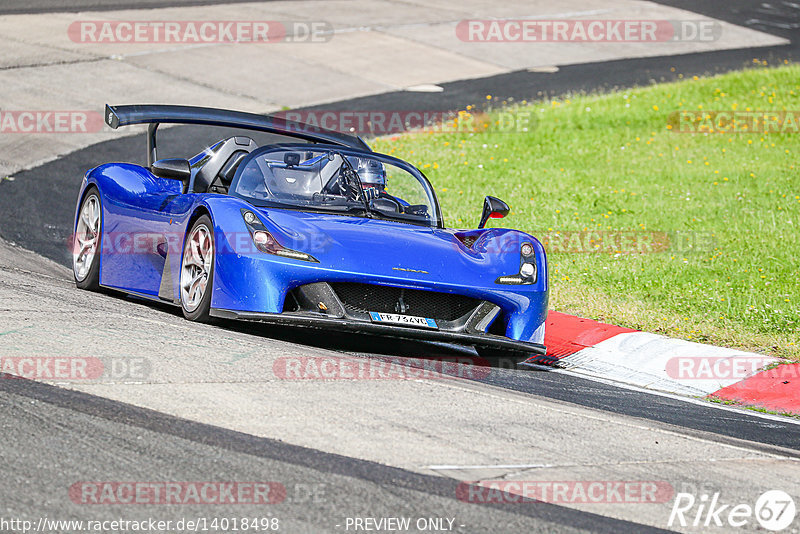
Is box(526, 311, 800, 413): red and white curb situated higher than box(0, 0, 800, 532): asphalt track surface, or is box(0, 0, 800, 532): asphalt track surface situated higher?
box(0, 0, 800, 532): asphalt track surface

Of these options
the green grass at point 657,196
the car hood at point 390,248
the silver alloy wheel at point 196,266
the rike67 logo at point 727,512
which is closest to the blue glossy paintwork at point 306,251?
the car hood at point 390,248

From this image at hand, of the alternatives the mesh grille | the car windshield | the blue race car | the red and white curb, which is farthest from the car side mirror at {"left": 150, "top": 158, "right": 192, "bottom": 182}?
the red and white curb

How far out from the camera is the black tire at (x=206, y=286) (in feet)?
22.9

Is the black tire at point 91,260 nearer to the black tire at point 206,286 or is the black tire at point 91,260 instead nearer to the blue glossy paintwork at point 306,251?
the blue glossy paintwork at point 306,251

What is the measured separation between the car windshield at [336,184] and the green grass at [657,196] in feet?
6.19

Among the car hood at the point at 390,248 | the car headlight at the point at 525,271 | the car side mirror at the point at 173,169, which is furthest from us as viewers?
the car side mirror at the point at 173,169

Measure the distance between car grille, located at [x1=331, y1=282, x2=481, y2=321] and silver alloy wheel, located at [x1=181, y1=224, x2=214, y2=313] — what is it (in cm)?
86

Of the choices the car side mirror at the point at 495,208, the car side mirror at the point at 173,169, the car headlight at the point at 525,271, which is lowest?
the car headlight at the point at 525,271

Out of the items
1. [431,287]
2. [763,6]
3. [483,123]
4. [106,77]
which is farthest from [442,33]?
[431,287]

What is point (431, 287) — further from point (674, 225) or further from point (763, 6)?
point (763, 6)

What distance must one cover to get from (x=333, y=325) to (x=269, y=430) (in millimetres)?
1747

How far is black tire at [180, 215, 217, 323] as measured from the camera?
6.97m

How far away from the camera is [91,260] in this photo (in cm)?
883

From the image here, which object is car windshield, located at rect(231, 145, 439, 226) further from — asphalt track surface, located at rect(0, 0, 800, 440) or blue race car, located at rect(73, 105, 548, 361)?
asphalt track surface, located at rect(0, 0, 800, 440)
